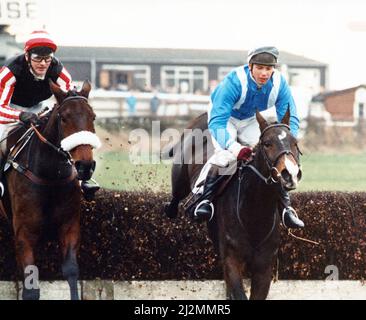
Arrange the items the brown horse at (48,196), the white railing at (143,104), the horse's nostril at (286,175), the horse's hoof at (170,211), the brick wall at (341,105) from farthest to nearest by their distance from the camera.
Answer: the brick wall at (341,105)
the white railing at (143,104)
the horse's hoof at (170,211)
the brown horse at (48,196)
the horse's nostril at (286,175)

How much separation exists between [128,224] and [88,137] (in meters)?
1.62

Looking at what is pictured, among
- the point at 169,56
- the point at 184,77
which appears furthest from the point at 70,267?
the point at 169,56

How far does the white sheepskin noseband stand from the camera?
6.00m

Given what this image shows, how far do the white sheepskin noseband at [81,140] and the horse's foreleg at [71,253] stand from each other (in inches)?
27.4

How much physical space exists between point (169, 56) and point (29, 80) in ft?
88.2

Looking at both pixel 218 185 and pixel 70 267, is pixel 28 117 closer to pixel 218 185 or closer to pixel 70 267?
pixel 70 267

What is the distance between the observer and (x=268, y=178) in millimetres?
5949

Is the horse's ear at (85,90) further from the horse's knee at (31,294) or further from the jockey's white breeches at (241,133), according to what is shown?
the horse's knee at (31,294)

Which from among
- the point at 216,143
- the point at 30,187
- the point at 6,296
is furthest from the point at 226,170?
the point at 6,296

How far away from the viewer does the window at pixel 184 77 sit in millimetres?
31016

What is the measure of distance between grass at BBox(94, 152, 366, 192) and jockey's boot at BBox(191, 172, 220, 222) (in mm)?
6747

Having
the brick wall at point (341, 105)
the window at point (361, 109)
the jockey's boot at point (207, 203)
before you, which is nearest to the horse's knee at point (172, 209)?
the jockey's boot at point (207, 203)

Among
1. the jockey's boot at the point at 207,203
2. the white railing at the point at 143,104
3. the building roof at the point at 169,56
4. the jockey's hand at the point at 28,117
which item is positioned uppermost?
the building roof at the point at 169,56

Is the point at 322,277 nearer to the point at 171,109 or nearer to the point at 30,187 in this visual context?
the point at 30,187
